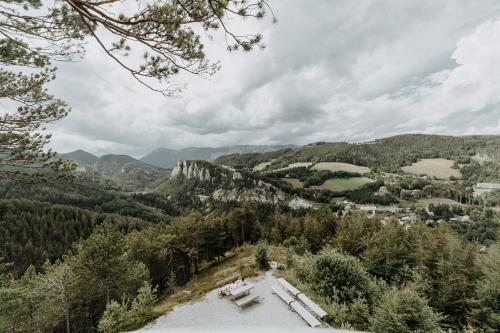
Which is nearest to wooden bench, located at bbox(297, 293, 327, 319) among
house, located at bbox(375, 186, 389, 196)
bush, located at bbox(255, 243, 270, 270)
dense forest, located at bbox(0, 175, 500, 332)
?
dense forest, located at bbox(0, 175, 500, 332)

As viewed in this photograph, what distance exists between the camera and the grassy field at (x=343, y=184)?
167250mm

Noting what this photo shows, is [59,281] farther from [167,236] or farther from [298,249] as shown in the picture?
[298,249]

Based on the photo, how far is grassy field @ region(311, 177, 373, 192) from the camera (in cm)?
16725

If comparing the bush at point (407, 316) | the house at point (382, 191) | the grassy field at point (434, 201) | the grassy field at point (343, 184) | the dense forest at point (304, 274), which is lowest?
the grassy field at point (434, 201)

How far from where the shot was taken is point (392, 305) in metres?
9.91

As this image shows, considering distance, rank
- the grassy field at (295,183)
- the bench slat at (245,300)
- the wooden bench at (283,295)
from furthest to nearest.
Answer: the grassy field at (295,183), the bench slat at (245,300), the wooden bench at (283,295)

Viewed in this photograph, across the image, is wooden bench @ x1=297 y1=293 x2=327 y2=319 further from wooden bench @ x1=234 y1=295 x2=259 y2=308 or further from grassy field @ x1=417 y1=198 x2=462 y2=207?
grassy field @ x1=417 y1=198 x2=462 y2=207

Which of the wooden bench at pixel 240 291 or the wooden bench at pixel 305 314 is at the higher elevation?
the wooden bench at pixel 305 314

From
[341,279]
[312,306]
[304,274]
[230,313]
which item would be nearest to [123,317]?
[230,313]

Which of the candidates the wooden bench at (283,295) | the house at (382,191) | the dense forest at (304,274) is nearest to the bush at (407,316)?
the dense forest at (304,274)

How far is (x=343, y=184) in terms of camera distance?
174 meters

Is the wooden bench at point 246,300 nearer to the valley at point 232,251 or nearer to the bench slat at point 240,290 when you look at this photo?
the bench slat at point 240,290

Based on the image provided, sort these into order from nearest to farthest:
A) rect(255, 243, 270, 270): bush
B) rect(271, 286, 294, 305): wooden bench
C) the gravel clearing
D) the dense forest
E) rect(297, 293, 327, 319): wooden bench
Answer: rect(297, 293, 327, 319): wooden bench → the dense forest → the gravel clearing → rect(271, 286, 294, 305): wooden bench → rect(255, 243, 270, 270): bush

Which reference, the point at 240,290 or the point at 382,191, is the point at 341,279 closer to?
the point at 240,290
